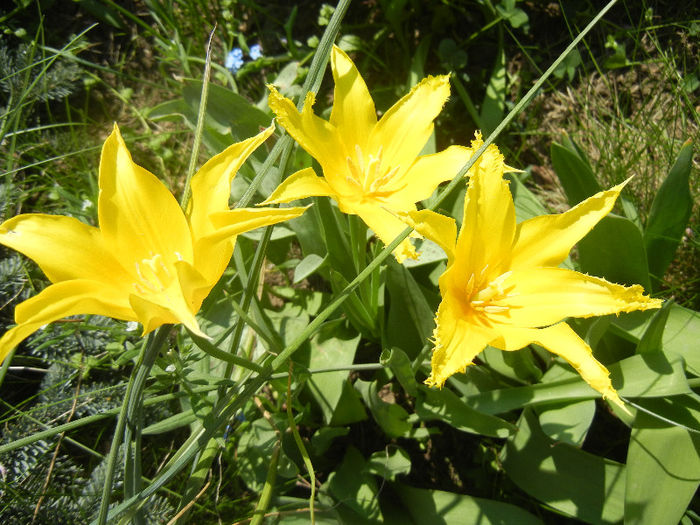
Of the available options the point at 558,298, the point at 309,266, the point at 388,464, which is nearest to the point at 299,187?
the point at 309,266

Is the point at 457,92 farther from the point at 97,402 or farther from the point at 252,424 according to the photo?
the point at 97,402

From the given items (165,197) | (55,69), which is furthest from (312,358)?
(55,69)

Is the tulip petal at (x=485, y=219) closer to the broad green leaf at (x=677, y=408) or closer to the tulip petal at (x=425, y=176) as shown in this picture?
the tulip petal at (x=425, y=176)

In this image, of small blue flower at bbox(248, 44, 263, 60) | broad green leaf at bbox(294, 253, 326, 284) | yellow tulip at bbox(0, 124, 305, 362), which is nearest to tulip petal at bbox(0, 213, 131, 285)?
yellow tulip at bbox(0, 124, 305, 362)

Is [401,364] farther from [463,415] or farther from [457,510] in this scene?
[457,510]

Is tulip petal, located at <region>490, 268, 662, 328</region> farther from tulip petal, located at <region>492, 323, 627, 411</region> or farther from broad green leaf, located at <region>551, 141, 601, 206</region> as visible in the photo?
broad green leaf, located at <region>551, 141, 601, 206</region>

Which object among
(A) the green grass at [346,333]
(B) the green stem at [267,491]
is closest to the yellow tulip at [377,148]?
(A) the green grass at [346,333]
